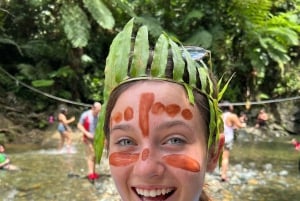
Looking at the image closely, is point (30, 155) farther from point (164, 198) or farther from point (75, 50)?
point (164, 198)

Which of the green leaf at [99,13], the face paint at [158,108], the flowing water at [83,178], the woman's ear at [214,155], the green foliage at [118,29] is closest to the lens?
the face paint at [158,108]

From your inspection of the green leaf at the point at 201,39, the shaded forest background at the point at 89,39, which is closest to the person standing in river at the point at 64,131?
the shaded forest background at the point at 89,39

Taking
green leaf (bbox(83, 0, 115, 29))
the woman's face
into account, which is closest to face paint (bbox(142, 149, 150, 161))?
the woman's face

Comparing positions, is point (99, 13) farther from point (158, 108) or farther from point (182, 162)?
point (182, 162)

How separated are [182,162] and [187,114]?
19cm

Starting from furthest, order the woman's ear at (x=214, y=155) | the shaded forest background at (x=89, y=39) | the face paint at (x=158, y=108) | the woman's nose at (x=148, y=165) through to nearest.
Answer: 1. the shaded forest background at (x=89, y=39)
2. the woman's ear at (x=214, y=155)
3. the face paint at (x=158, y=108)
4. the woman's nose at (x=148, y=165)

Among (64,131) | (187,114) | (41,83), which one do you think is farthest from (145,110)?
(41,83)

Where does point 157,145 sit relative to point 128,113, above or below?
below

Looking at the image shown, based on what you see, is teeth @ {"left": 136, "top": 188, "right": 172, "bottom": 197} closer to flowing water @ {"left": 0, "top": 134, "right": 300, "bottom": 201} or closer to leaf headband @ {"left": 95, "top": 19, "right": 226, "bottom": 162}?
leaf headband @ {"left": 95, "top": 19, "right": 226, "bottom": 162}

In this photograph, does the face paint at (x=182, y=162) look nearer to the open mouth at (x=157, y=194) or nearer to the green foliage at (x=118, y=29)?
the open mouth at (x=157, y=194)

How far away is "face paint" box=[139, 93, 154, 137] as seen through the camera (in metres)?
1.88

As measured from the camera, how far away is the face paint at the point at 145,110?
1.88 m

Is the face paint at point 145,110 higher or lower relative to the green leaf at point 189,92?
lower

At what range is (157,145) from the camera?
73.9 inches
